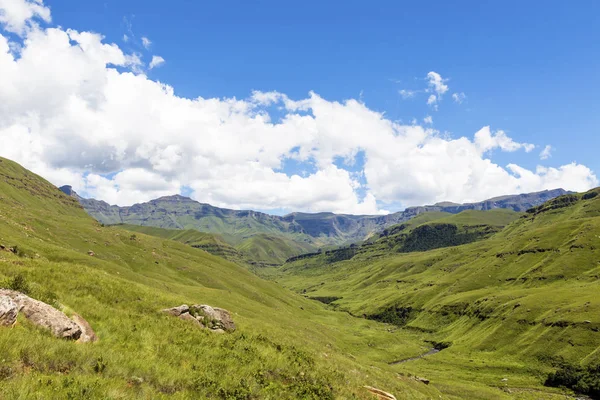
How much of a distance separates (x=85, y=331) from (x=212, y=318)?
11.2 m

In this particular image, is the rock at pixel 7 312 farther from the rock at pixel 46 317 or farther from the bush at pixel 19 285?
the bush at pixel 19 285

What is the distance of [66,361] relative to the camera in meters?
11.8

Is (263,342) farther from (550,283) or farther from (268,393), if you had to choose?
(550,283)

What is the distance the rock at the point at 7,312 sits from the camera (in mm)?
12562

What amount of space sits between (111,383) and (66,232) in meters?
120

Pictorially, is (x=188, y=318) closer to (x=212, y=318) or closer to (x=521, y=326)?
(x=212, y=318)

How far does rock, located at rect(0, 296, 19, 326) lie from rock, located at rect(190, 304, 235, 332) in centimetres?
1329

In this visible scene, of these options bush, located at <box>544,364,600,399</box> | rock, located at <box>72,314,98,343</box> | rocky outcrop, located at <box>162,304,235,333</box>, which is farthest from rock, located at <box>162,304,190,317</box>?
bush, located at <box>544,364,600,399</box>

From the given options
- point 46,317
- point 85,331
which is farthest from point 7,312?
point 85,331

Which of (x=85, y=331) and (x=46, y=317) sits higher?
(x=46, y=317)

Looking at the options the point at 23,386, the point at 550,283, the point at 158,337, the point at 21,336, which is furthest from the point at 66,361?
the point at 550,283

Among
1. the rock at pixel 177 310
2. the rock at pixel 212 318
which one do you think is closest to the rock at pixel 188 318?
the rock at pixel 177 310

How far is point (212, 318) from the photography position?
26.2 meters

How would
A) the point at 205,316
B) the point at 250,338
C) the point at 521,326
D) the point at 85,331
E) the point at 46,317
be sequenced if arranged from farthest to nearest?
the point at 521,326 < the point at 205,316 < the point at 250,338 < the point at 85,331 < the point at 46,317
